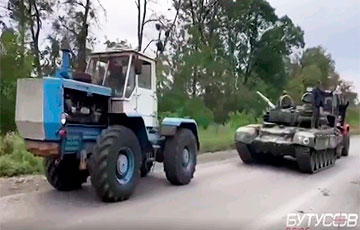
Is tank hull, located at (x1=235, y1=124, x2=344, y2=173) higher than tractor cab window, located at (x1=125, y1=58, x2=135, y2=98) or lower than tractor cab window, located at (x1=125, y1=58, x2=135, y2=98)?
lower

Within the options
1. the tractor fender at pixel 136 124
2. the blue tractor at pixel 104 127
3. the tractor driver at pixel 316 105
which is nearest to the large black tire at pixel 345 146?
the tractor driver at pixel 316 105

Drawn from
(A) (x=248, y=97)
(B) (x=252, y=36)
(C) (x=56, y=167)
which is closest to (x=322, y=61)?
(A) (x=248, y=97)

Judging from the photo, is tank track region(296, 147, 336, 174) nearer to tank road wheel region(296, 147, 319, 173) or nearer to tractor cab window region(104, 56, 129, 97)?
tank road wheel region(296, 147, 319, 173)

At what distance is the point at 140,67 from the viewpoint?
704 centimetres

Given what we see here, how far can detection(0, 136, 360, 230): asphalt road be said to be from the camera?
524cm

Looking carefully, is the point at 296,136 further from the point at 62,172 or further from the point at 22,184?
the point at 22,184

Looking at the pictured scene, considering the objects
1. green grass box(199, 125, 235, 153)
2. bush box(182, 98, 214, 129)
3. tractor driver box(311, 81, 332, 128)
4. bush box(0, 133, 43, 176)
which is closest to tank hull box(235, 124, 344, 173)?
tractor driver box(311, 81, 332, 128)

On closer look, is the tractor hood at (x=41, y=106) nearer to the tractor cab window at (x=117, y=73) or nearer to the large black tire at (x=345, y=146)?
→ the tractor cab window at (x=117, y=73)

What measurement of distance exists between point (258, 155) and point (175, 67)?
9720 mm

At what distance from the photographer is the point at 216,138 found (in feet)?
54.0

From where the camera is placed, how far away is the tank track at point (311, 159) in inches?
365

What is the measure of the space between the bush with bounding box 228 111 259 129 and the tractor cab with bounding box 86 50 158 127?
513 inches

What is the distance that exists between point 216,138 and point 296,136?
23.3ft

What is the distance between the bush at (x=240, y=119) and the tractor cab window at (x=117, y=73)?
43.8ft
